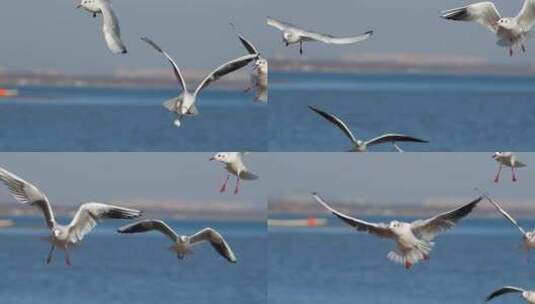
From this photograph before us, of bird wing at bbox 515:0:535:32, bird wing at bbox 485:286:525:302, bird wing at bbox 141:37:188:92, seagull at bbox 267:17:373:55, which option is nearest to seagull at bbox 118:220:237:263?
bird wing at bbox 141:37:188:92

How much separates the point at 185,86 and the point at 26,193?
786 millimetres

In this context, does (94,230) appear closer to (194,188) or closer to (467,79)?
(194,188)

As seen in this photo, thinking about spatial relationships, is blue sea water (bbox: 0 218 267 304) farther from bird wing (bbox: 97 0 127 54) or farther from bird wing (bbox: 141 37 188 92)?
bird wing (bbox: 97 0 127 54)

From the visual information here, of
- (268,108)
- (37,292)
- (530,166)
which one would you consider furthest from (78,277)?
(530,166)

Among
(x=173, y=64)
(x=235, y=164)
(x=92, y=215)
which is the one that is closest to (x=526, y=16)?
(x=235, y=164)

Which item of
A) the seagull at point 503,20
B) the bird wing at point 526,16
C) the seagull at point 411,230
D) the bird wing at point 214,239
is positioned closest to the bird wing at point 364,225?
the seagull at point 411,230

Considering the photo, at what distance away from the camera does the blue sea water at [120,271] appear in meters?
12.4

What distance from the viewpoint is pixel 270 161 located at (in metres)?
12.3

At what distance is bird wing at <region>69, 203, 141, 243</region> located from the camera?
1225 cm

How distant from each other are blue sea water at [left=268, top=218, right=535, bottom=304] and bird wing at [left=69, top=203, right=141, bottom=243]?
2.15 feet

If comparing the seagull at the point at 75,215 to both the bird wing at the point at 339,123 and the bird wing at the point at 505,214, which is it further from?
the bird wing at the point at 505,214

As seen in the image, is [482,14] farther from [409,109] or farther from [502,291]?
[502,291]

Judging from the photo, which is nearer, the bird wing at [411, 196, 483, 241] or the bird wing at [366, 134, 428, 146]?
the bird wing at [411, 196, 483, 241]

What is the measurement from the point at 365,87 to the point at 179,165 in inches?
33.0
